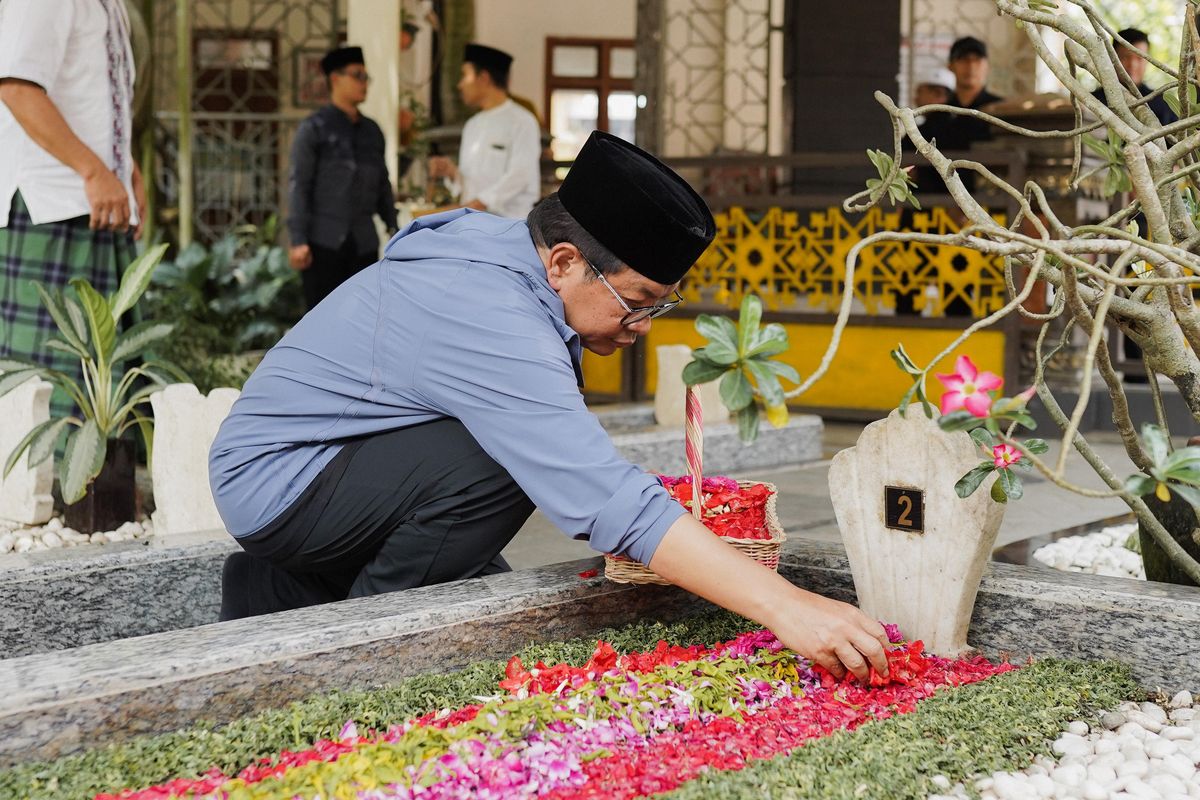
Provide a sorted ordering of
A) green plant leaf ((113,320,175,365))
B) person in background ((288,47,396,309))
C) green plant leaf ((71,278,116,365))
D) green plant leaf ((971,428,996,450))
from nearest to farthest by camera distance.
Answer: green plant leaf ((971,428,996,450)) → green plant leaf ((71,278,116,365)) → green plant leaf ((113,320,175,365)) → person in background ((288,47,396,309))

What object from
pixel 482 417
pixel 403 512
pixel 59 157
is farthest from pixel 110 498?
pixel 482 417

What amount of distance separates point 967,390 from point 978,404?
35 millimetres

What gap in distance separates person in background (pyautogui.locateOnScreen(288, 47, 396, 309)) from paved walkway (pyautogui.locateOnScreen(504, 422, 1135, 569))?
218cm

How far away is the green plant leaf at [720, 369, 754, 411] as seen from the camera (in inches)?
68.6

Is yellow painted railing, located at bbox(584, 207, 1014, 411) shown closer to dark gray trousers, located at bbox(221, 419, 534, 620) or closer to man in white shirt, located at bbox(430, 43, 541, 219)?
man in white shirt, located at bbox(430, 43, 541, 219)

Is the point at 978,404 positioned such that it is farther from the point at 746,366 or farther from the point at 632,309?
the point at 632,309

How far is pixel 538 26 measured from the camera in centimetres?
1584

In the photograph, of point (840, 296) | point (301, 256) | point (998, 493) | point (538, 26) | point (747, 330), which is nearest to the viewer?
point (747, 330)

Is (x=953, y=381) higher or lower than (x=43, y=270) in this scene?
lower

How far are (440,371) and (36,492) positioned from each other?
1.92 metres

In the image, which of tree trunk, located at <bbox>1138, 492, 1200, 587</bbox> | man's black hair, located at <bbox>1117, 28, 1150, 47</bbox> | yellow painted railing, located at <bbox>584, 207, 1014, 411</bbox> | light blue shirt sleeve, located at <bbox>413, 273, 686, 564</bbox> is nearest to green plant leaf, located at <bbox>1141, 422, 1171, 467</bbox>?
light blue shirt sleeve, located at <bbox>413, 273, 686, 564</bbox>

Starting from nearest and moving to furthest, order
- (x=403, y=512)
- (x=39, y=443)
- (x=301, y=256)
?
(x=403, y=512) → (x=39, y=443) → (x=301, y=256)

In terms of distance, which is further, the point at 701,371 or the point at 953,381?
the point at 701,371

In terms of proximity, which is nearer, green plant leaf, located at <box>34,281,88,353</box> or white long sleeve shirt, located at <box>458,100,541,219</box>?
green plant leaf, located at <box>34,281,88,353</box>
